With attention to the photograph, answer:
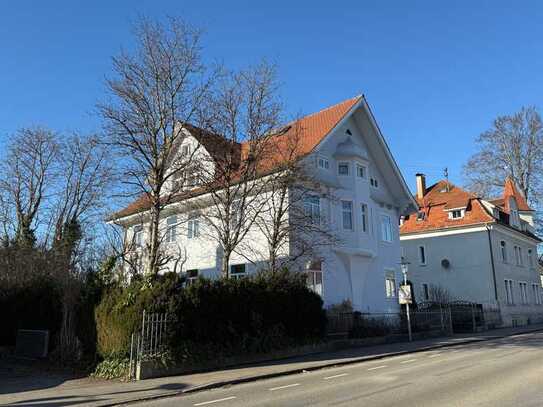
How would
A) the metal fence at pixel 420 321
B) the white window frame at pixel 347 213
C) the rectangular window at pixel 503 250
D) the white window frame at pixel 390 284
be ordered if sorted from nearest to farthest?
the metal fence at pixel 420 321 → the white window frame at pixel 347 213 → the white window frame at pixel 390 284 → the rectangular window at pixel 503 250

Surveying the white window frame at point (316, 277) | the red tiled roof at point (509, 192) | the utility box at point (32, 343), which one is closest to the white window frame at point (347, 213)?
the white window frame at point (316, 277)

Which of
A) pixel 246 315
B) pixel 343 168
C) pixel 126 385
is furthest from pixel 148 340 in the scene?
pixel 343 168

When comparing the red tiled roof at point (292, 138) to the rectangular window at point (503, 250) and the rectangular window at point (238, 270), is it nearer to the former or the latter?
the rectangular window at point (238, 270)

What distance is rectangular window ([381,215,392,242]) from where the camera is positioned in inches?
1246

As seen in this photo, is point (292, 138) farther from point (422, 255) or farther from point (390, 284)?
point (422, 255)

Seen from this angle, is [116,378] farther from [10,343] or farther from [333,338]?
[333,338]

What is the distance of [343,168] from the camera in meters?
28.6

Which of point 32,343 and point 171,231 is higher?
point 171,231

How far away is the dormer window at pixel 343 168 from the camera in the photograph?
28453 millimetres

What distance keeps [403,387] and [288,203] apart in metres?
13.2

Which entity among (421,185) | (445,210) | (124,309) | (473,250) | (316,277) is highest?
(421,185)

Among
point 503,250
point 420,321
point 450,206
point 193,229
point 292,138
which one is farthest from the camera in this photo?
point 450,206

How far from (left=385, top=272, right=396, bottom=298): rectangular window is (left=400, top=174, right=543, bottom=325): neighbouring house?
10.4 meters

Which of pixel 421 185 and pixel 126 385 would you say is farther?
pixel 421 185
